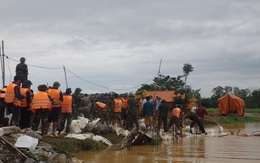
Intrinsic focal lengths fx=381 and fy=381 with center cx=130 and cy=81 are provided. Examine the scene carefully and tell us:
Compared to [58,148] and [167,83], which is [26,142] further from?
[167,83]

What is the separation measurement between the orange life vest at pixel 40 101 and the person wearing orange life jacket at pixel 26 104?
27cm

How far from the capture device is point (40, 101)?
1066 cm

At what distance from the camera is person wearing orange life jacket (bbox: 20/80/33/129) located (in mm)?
10859

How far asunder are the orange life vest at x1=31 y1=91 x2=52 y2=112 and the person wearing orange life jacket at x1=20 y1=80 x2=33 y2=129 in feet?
0.90

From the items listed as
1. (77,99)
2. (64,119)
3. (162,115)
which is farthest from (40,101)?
(162,115)

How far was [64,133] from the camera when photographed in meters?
13.1

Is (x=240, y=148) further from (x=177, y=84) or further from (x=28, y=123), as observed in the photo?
(x=177, y=84)

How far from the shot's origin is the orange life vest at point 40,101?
10.7m

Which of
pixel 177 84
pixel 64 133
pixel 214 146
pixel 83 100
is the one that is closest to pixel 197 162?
pixel 214 146

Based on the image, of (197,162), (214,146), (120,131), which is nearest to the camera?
(197,162)

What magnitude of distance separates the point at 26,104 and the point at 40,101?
65 cm

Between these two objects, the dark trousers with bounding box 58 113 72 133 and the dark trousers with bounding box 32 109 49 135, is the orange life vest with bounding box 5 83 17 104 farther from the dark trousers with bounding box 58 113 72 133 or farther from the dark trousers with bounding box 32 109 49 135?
the dark trousers with bounding box 58 113 72 133

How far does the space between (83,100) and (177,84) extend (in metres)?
28.1

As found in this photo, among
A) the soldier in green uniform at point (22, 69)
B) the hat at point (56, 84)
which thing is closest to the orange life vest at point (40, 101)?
the hat at point (56, 84)
